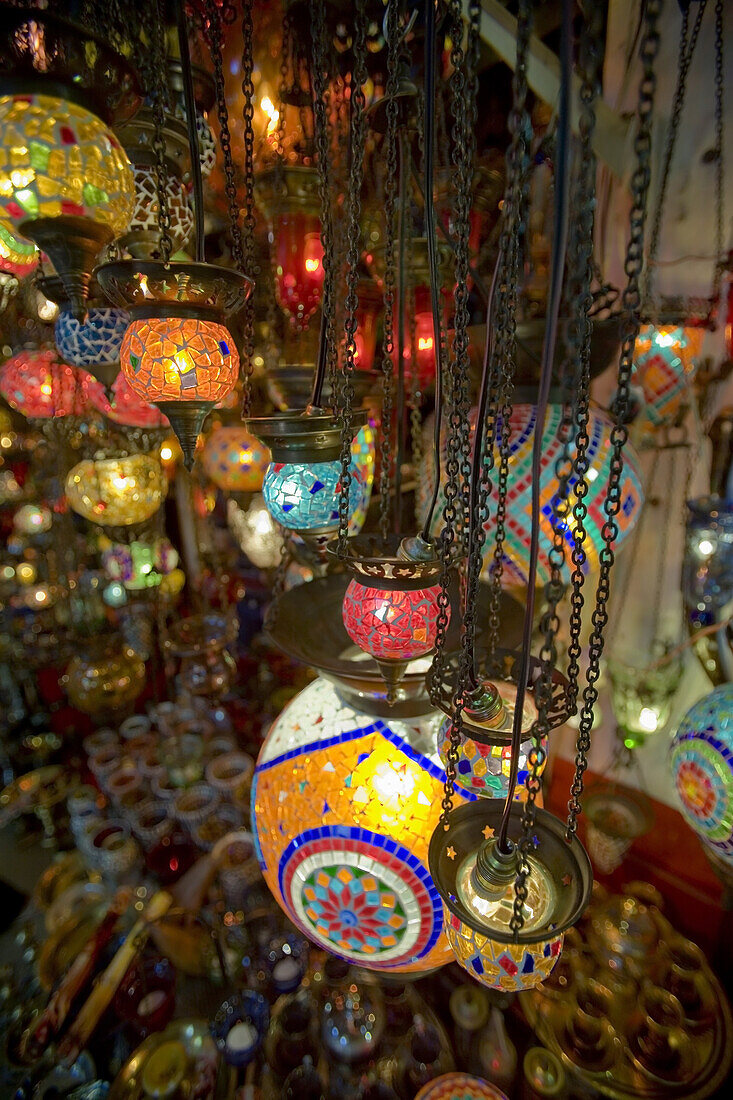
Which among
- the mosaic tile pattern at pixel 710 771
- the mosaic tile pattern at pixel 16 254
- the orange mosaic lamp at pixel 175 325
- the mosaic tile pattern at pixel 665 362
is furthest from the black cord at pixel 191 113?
the mosaic tile pattern at pixel 710 771

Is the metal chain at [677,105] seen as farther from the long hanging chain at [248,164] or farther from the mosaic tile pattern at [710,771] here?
the mosaic tile pattern at [710,771]

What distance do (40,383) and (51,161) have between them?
936mm

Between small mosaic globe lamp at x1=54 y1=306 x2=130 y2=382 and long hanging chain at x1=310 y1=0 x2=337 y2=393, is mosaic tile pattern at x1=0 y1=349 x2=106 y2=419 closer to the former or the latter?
small mosaic globe lamp at x1=54 y1=306 x2=130 y2=382

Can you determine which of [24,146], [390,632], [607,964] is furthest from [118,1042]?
[24,146]

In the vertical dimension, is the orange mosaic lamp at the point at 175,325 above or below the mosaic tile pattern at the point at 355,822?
above

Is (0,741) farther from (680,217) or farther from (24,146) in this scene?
(680,217)

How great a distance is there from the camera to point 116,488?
1.37 metres

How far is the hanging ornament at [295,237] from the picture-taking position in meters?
1.01

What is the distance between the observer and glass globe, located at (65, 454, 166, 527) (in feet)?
4.48

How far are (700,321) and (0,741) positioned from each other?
3303 millimetres

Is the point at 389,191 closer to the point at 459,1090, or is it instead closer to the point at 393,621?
the point at 393,621

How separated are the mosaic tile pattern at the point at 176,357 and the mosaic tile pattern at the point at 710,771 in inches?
41.2

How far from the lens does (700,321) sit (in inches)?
48.9

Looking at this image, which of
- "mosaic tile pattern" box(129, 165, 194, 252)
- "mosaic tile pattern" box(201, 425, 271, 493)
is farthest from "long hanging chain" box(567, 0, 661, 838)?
"mosaic tile pattern" box(201, 425, 271, 493)
